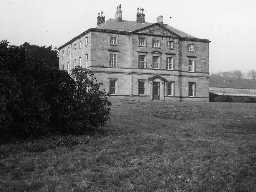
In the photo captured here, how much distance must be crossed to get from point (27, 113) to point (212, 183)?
794cm

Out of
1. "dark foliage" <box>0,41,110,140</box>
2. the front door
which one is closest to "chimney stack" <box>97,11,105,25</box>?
the front door

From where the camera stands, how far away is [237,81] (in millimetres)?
88250

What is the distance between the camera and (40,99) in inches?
585

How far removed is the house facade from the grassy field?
32426 millimetres

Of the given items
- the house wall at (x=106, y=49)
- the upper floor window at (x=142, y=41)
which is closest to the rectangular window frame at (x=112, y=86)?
the house wall at (x=106, y=49)

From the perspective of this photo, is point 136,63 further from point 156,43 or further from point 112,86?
point 112,86

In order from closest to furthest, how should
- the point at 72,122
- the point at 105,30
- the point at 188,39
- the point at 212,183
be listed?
1. the point at 212,183
2. the point at 72,122
3. the point at 105,30
4. the point at 188,39

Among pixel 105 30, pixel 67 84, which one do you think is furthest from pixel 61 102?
pixel 105 30

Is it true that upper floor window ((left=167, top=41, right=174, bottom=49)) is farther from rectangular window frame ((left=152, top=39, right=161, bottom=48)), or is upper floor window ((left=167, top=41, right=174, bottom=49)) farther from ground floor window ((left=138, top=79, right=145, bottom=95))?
ground floor window ((left=138, top=79, right=145, bottom=95))

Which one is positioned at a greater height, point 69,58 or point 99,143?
point 69,58

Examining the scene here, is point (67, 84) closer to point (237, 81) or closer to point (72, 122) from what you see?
point (72, 122)

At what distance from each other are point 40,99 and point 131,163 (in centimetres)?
532

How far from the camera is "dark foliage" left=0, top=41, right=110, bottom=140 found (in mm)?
13750

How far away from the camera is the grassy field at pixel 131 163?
9.34 meters
